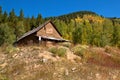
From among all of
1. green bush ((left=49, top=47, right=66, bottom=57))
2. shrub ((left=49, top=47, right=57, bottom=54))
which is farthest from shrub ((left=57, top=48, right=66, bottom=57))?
shrub ((left=49, top=47, right=57, bottom=54))

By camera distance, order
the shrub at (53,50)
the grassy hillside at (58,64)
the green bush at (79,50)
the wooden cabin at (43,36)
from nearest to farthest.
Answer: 1. the grassy hillside at (58,64)
2. the shrub at (53,50)
3. the green bush at (79,50)
4. the wooden cabin at (43,36)

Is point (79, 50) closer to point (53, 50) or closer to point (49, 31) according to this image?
point (53, 50)

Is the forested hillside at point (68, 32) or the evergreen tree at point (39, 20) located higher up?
the evergreen tree at point (39, 20)

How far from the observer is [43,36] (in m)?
50.8

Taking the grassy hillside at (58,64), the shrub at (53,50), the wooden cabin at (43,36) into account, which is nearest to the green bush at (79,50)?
the grassy hillside at (58,64)

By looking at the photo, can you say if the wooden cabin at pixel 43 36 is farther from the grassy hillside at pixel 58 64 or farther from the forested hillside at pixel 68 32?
the grassy hillside at pixel 58 64

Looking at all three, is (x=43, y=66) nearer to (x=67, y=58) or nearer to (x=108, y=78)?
(x=67, y=58)

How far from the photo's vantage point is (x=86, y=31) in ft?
302

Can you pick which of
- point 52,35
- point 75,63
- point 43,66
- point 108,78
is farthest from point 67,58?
point 52,35

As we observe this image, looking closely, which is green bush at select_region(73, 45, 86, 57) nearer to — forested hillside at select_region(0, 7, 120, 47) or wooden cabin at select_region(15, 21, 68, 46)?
wooden cabin at select_region(15, 21, 68, 46)

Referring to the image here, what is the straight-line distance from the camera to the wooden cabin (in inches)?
1961

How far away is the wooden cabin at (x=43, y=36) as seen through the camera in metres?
49.8

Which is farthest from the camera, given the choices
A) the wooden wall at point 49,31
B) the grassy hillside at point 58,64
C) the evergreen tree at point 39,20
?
the evergreen tree at point 39,20

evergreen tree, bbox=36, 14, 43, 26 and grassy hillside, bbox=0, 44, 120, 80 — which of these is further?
evergreen tree, bbox=36, 14, 43, 26
